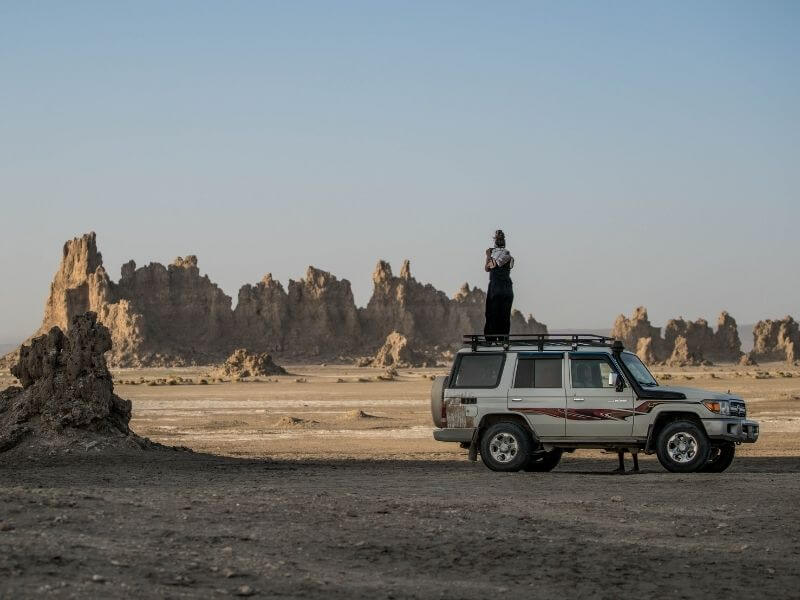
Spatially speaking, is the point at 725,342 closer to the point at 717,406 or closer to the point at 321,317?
the point at 321,317

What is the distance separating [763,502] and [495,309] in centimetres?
654

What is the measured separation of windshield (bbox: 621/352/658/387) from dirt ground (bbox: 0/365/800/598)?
1.38m

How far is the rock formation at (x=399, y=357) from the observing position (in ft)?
442

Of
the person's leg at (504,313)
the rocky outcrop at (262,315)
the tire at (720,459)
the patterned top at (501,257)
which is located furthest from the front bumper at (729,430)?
the rocky outcrop at (262,315)

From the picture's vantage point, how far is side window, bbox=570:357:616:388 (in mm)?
18281

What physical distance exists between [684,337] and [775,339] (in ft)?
44.3

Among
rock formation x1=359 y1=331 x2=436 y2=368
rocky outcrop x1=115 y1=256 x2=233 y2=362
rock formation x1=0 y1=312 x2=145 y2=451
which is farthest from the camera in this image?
rocky outcrop x1=115 y1=256 x2=233 y2=362

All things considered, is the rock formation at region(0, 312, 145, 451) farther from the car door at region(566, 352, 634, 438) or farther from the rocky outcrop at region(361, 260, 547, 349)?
the rocky outcrop at region(361, 260, 547, 349)

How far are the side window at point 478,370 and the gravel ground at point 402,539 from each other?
7.56ft

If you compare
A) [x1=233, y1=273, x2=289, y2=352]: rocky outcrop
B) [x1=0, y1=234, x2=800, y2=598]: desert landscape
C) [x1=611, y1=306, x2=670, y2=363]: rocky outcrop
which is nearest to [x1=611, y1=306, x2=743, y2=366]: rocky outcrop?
[x1=611, y1=306, x2=670, y2=363]: rocky outcrop

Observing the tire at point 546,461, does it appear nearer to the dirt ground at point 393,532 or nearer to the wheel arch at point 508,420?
the dirt ground at point 393,532

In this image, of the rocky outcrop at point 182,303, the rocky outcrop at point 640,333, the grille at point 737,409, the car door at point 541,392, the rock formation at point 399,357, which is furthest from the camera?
the rocky outcrop at point 182,303

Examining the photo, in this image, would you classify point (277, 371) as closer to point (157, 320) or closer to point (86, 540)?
point (157, 320)

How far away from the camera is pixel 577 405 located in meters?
18.3
